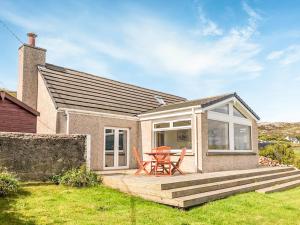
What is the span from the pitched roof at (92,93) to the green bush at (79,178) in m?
3.90

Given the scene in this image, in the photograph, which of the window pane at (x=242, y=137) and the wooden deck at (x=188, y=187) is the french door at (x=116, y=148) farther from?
the window pane at (x=242, y=137)

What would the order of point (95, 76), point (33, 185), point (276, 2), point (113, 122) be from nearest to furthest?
point (33, 185) → point (276, 2) → point (113, 122) → point (95, 76)

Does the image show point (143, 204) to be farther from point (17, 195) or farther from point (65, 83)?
point (65, 83)

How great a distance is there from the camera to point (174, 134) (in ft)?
49.0

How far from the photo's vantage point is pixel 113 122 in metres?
15.0

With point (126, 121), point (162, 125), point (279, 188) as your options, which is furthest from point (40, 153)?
point (279, 188)

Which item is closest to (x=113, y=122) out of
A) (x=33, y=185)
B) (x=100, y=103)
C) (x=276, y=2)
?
(x=100, y=103)

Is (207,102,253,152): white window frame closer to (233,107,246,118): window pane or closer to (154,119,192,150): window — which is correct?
(233,107,246,118): window pane

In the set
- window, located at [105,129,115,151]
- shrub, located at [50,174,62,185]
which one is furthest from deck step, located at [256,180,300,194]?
window, located at [105,129,115,151]

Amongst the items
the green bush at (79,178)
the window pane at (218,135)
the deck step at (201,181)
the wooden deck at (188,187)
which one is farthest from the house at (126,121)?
the green bush at (79,178)

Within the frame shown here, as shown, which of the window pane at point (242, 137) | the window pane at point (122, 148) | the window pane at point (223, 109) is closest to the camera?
the window pane at point (223, 109)

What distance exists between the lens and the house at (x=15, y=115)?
43.5ft

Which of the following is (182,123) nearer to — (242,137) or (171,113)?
(171,113)

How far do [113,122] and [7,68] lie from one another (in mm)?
8018
